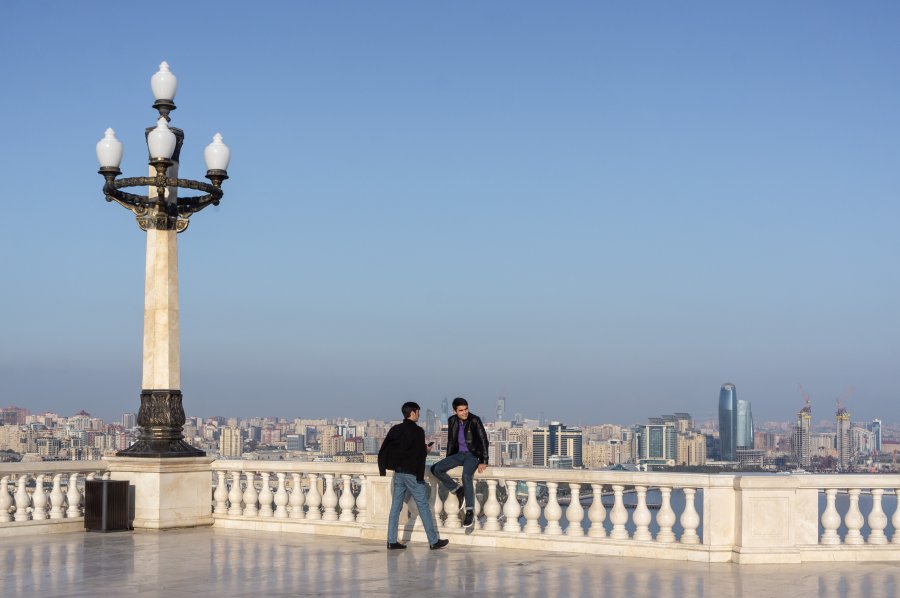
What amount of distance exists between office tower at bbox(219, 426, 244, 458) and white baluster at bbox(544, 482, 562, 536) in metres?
22.2

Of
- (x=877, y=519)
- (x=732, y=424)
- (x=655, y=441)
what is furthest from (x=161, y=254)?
(x=732, y=424)

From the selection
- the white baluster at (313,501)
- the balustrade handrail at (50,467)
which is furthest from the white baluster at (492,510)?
the balustrade handrail at (50,467)

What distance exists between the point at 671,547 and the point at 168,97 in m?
10.4

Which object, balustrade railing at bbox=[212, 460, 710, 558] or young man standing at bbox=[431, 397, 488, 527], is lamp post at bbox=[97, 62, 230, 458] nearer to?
balustrade railing at bbox=[212, 460, 710, 558]

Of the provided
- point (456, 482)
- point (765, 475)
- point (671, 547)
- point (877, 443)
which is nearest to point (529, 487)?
point (456, 482)

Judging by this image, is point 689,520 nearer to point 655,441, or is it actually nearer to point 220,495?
point 220,495

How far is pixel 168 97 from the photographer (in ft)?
57.9

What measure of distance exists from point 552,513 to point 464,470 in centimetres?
125

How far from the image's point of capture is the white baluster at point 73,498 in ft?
56.0

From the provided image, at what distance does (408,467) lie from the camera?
45.9ft

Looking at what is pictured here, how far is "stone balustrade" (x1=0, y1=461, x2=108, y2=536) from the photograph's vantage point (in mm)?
16328

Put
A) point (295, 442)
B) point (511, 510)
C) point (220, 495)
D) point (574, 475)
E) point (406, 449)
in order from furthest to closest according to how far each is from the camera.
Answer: point (295, 442), point (220, 495), point (511, 510), point (406, 449), point (574, 475)

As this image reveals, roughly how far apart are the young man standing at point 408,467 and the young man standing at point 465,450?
51 cm

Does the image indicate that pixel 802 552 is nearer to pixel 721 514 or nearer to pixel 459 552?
pixel 721 514
